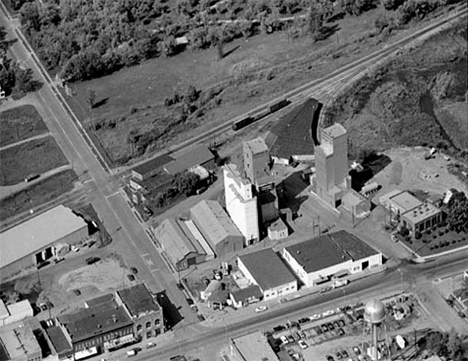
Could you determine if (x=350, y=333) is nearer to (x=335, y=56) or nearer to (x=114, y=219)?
(x=114, y=219)

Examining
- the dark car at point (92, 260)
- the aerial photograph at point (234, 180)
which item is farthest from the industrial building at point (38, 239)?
the dark car at point (92, 260)

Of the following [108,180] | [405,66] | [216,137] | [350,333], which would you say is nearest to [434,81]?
[405,66]

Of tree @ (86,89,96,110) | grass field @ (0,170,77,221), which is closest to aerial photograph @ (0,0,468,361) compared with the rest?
grass field @ (0,170,77,221)

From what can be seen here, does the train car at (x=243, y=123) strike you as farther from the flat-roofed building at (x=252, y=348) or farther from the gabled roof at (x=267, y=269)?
the flat-roofed building at (x=252, y=348)

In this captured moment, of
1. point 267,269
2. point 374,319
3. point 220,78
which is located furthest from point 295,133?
point 374,319

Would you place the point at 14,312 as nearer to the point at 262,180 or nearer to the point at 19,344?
the point at 19,344

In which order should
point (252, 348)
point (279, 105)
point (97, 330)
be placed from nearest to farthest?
point (252, 348), point (97, 330), point (279, 105)
